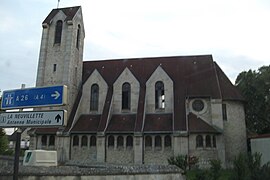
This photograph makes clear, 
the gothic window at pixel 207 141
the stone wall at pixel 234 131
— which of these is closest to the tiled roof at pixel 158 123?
the gothic window at pixel 207 141

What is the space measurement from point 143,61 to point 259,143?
18309 mm

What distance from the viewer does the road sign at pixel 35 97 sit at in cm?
554

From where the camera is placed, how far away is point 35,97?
230 inches

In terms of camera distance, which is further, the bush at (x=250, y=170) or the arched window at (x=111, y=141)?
the arched window at (x=111, y=141)

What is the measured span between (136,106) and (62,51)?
12.4 meters

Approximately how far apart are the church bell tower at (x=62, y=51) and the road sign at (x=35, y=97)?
91.3 feet

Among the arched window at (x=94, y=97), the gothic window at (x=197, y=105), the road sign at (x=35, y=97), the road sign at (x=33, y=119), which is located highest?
the arched window at (x=94, y=97)

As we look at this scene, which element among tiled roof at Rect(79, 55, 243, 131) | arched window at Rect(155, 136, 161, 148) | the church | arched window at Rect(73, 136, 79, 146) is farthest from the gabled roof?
arched window at Rect(155, 136, 161, 148)

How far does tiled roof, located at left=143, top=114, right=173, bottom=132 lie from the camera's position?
96.2 feet

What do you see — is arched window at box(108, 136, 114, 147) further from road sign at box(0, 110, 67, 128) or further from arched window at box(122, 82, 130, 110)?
road sign at box(0, 110, 67, 128)

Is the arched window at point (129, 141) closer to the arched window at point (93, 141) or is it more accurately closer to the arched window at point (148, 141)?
the arched window at point (148, 141)

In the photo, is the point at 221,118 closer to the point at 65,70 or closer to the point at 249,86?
the point at 249,86

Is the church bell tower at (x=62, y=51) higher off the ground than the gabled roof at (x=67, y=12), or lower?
lower

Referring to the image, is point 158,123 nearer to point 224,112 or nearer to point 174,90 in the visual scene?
point 174,90
